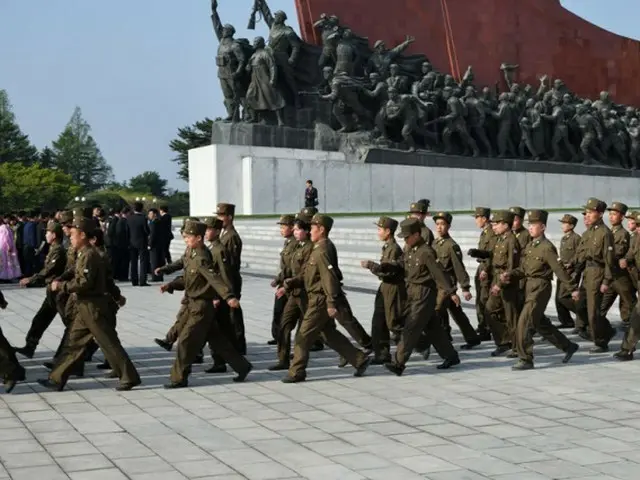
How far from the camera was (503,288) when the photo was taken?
25.3 feet

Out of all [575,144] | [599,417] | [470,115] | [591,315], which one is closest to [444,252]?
[591,315]

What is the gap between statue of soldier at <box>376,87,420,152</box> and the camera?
958 inches

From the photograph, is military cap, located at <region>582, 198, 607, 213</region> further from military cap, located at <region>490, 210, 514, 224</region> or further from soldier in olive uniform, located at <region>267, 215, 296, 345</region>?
soldier in olive uniform, located at <region>267, 215, 296, 345</region>

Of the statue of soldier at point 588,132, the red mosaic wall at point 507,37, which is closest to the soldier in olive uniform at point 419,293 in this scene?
the red mosaic wall at point 507,37

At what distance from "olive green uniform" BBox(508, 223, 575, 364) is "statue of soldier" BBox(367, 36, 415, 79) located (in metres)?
18.5

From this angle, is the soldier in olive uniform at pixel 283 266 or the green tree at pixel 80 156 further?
the green tree at pixel 80 156

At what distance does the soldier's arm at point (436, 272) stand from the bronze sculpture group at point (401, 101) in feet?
55.4

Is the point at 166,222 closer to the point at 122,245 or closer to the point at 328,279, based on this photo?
the point at 122,245

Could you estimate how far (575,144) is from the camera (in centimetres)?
2817

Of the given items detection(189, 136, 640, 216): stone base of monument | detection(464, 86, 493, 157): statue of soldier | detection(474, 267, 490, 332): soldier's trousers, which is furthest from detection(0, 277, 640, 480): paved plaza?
detection(464, 86, 493, 157): statue of soldier

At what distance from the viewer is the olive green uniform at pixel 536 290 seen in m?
7.20

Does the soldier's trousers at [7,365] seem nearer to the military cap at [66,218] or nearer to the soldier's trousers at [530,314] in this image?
the military cap at [66,218]

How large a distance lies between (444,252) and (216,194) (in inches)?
632

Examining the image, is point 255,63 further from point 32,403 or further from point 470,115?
point 32,403
